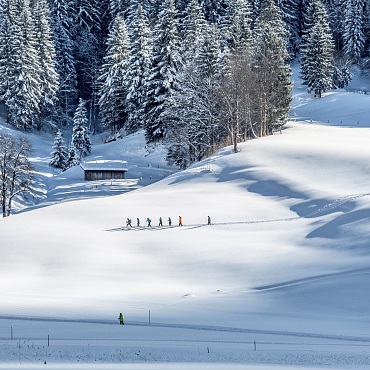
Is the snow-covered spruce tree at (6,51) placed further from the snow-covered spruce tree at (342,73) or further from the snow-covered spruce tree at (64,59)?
the snow-covered spruce tree at (342,73)

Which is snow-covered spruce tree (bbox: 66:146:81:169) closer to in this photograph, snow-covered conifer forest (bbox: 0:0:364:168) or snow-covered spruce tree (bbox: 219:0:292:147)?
snow-covered conifer forest (bbox: 0:0:364:168)

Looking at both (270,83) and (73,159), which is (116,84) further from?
(270,83)

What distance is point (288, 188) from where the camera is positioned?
4172 cm

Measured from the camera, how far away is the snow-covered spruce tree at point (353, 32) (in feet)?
305

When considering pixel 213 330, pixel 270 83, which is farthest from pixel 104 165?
pixel 213 330

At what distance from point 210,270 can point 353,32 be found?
247 ft

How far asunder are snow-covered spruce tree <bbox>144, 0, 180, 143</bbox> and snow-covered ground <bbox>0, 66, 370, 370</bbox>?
1095cm

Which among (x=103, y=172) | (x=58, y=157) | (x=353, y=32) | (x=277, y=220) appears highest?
(x=353, y=32)

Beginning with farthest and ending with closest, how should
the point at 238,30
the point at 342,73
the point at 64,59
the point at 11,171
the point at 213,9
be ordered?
the point at 213,9, the point at 64,59, the point at 342,73, the point at 238,30, the point at 11,171

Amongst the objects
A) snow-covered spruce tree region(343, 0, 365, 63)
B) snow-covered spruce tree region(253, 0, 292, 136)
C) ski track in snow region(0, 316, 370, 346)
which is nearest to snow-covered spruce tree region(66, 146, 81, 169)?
snow-covered spruce tree region(253, 0, 292, 136)

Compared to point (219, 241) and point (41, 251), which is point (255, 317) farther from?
point (41, 251)

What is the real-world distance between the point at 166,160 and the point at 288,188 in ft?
72.2

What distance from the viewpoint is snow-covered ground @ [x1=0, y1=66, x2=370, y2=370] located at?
1744cm

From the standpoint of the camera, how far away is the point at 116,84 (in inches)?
3061
